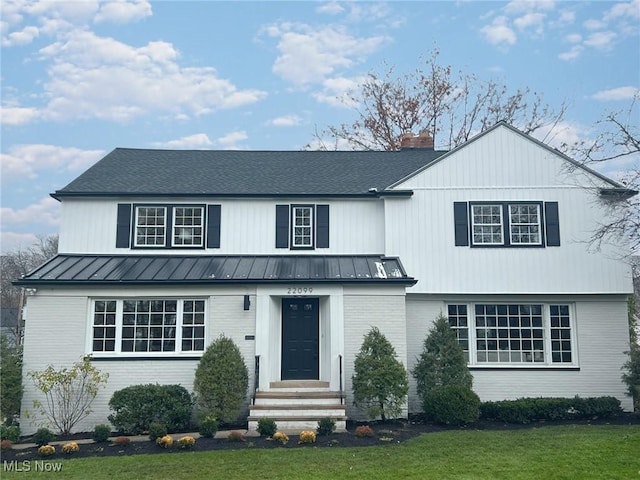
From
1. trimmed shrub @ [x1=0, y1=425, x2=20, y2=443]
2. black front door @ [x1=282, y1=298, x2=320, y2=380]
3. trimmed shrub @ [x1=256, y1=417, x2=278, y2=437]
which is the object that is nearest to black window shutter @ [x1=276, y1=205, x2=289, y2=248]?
black front door @ [x1=282, y1=298, x2=320, y2=380]

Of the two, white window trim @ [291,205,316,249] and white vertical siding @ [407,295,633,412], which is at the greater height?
white window trim @ [291,205,316,249]

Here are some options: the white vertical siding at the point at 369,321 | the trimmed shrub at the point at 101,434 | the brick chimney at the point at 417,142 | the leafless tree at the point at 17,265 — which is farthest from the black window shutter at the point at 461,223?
the leafless tree at the point at 17,265

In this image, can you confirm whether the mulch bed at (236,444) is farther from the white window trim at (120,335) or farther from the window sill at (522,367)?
the window sill at (522,367)

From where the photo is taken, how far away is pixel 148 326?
13.6 m

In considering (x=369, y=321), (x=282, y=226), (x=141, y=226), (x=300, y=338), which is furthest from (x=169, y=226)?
(x=369, y=321)

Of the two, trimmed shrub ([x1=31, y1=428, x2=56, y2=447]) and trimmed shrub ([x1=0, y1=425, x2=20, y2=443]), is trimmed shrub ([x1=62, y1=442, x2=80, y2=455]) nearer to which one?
trimmed shrub ([x1=31, y1=428, x2=56, y2=447])

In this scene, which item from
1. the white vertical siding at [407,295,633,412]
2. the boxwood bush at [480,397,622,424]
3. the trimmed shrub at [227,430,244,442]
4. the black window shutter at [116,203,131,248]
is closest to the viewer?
the trimmed shrub at [227,430,244,442]

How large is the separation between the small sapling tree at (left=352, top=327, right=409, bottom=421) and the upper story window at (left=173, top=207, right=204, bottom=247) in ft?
20.6

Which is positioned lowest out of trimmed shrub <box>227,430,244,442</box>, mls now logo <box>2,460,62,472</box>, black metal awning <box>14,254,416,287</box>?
mls now logo <box>2,460,62,472</box>

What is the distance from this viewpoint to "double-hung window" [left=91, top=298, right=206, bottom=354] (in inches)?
529

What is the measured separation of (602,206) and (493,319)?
4.53 meters

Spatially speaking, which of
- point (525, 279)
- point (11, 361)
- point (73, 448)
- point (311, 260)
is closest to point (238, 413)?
point (73, 448)

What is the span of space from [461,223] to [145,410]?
9846 millimetres

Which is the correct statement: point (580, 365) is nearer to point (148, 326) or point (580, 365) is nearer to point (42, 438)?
point (148, 326)
